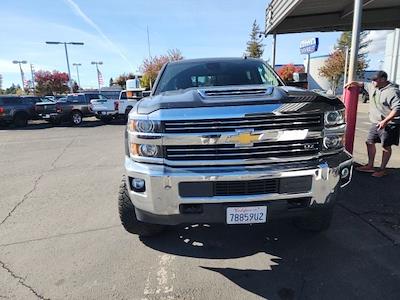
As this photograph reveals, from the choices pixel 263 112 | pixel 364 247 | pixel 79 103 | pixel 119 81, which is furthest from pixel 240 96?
pixel 119 81

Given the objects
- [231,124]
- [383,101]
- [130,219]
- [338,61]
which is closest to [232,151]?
[231,124]

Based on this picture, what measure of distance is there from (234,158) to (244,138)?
7.4 inches

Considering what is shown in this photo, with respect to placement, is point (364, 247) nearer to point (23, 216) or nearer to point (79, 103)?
point (23, 216)

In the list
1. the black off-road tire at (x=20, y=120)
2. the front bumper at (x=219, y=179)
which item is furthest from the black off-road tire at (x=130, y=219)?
the black off-road tire at (x=20, y=120)

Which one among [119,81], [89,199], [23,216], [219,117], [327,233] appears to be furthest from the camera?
[119,81]

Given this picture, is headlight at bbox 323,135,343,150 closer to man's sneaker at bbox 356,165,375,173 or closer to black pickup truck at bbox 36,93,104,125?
man's sneaker at bbox 356,165,375,173

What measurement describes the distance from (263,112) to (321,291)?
1564mm

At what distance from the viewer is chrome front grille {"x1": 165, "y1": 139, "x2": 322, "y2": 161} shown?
2924mm

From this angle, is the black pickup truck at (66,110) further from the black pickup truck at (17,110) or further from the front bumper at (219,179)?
the front bumper at (219,179)

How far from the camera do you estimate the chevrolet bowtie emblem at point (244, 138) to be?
9.46 feet

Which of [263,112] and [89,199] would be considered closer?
[263,112]

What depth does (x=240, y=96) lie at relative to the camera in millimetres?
3133

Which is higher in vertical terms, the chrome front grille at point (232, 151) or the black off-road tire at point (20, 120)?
the chrome front grille at point (232, 151)

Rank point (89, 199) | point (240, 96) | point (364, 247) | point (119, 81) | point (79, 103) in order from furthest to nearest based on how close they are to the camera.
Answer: point (119, 81) < point (79, 103) < point (89, 199) < point (364, 247) < point (240, 96)
